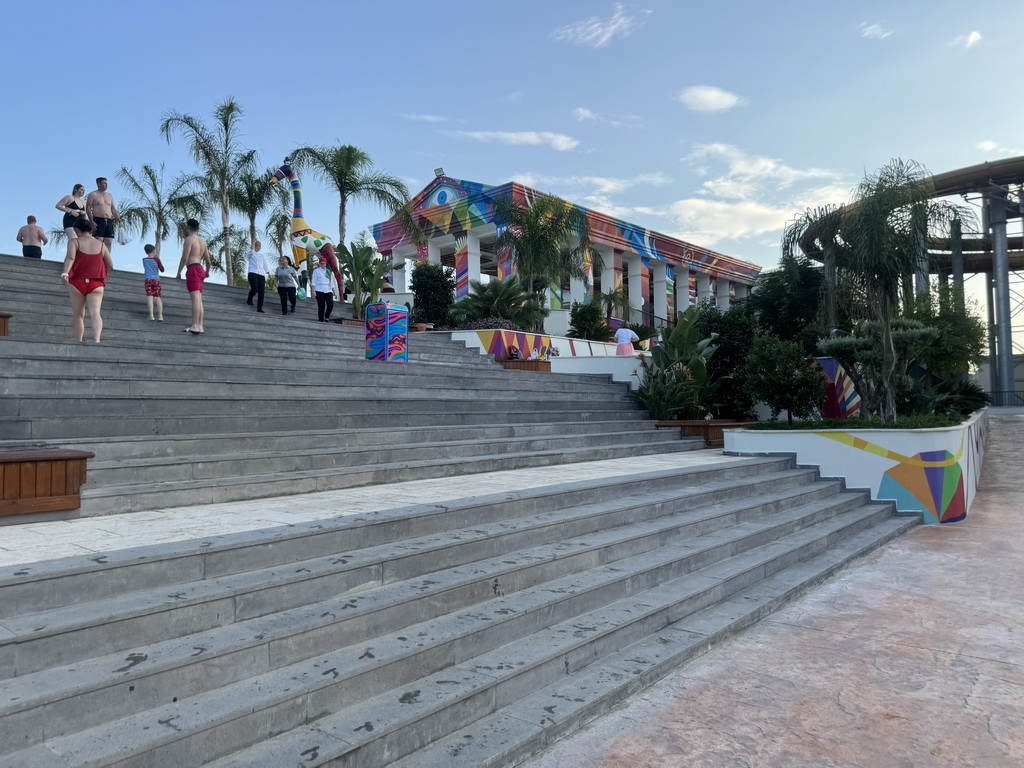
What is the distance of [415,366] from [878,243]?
694cm

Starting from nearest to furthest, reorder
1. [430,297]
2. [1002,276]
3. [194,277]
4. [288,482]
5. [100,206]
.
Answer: [288,482]
[194,277]
[100,206]
[430,297]
[1002,276]

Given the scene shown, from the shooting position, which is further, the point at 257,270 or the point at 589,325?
the point at 589,325

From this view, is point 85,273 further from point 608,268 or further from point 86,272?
point 608,268

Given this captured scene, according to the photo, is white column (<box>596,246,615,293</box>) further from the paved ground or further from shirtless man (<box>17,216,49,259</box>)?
the paved ground

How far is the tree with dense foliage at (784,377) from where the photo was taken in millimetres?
10859

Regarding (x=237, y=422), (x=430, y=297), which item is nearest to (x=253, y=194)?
(x=430, y=297)

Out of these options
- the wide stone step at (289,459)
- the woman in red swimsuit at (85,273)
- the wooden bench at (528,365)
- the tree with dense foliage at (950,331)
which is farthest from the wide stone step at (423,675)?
the tree with dense foliage at (950,331)

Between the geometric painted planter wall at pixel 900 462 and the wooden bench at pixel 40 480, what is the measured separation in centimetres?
824

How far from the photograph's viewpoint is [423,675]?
3158 mm

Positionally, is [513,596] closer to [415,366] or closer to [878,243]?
[415,366]

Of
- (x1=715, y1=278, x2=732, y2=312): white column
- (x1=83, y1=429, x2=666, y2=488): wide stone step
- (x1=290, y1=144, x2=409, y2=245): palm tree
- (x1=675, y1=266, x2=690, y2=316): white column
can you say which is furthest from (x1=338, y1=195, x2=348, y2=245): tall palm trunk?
(x1=715, y1=278, x2=732, y2=312): white column

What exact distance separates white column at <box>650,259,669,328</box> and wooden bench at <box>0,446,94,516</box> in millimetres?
34571

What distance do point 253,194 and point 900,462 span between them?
22.7 meters

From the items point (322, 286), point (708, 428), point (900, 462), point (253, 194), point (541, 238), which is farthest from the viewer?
point (253, 194)
